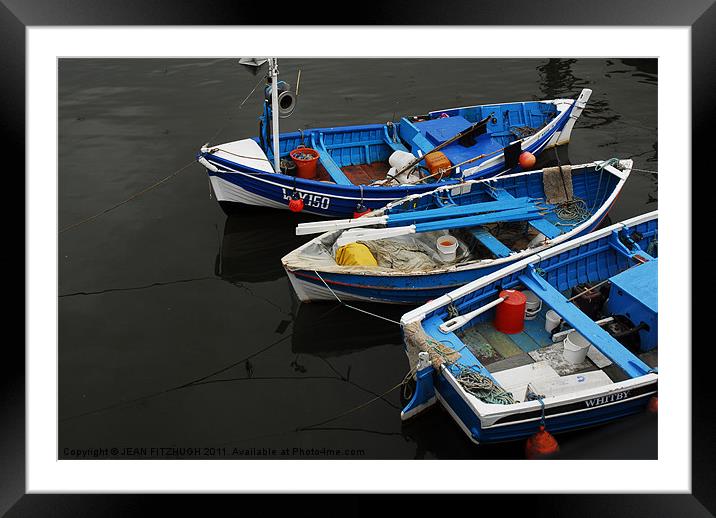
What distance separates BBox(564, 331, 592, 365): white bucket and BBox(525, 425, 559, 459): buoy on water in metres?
1.79

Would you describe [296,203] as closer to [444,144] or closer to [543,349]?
[444,144]

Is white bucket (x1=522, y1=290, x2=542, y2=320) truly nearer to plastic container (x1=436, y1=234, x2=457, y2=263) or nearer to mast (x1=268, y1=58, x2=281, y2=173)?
plastic container (x1=436, y1=234, x2=457, y2=263)

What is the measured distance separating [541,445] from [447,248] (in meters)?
5.35

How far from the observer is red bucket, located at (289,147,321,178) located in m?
16.9

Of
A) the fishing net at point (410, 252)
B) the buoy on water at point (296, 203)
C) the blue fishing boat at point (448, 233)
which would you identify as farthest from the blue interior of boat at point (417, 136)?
the fishing net at point (410, 252)

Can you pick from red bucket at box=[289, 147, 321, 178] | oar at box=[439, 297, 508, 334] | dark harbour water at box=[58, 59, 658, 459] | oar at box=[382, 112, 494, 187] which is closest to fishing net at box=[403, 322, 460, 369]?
oar at box=[439, 297, 508, 334]

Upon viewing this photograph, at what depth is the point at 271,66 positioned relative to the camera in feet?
48.7

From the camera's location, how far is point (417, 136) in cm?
1853

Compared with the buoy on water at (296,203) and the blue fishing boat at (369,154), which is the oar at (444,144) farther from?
the buoy on water at (296,203)

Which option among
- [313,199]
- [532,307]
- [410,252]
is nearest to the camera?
[532,307]

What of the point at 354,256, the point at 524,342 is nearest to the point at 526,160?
the point at 354,256

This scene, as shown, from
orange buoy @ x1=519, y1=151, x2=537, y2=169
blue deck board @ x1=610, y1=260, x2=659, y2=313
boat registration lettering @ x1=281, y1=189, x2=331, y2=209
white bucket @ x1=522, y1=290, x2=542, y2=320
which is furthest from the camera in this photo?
orange buoy @ x1=519, y1=151, x2=537, y2=169
